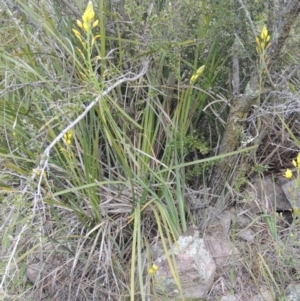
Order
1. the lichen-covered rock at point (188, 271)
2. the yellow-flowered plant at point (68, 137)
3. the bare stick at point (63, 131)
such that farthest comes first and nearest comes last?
1. the lichen-covered rock at point (188, 271)
2. the yellow-flowered plant at point (68, 137)
3. the bare stick at point (63, 131)

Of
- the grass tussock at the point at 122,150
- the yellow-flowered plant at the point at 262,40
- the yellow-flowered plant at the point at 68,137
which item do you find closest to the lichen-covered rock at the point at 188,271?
the grass tussock at the point at 122,150

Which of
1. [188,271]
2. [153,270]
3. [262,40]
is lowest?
[188,271]

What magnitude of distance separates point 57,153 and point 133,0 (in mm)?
732

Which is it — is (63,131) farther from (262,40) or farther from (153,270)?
(262,40)

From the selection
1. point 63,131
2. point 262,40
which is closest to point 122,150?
point 63,131

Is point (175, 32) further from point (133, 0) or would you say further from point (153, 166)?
point (153, 166)

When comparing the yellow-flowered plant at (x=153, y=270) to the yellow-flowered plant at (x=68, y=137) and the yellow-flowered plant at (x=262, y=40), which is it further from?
the yellow-flowered plant at (x=262, y=40)

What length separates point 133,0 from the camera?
1892 millimetres

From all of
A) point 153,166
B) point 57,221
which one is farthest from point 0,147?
point 153,166

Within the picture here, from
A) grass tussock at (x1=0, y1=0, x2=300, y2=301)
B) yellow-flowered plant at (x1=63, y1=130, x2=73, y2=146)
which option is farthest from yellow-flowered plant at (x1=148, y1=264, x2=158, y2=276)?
yellow-flowered plant at (x1=63, y1=130, x2=73, y2=146)

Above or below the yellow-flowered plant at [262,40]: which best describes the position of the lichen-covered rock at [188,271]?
below

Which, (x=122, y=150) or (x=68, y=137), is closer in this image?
(x=68, y=137)

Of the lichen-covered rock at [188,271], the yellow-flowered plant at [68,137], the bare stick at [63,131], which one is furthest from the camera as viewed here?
the lichen-covered rock at [188,271]

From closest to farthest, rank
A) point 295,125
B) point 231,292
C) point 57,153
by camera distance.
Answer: point 231,292, point 57,153, point 295,125
